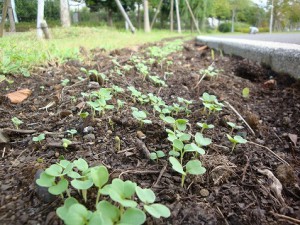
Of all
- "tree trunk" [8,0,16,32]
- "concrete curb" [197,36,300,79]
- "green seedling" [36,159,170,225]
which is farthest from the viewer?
"tree trunk" [8,0,16,32]

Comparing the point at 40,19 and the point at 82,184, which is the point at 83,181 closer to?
the point at 82,184

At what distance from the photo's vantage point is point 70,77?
210 centimetres

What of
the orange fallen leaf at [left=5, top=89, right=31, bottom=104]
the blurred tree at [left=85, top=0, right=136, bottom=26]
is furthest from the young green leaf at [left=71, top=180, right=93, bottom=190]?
the blurred tree at [left=85, top=0, right=136, bottom=26]

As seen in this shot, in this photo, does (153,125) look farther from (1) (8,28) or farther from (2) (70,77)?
(1) (8,28)

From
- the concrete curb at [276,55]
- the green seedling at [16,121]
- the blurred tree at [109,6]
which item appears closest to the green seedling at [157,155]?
the green seedling at [16,121]

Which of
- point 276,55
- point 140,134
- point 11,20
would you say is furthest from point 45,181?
point 11,20

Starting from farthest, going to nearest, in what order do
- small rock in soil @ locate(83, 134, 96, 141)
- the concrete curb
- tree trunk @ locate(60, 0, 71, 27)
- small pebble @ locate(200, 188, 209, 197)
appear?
1. tree trunk @ locate(60, 0, 71, 27)
2. the concrete curb
3. small rock in soil @ locate(83, 134, 96, 141)
4. small pebble @ locate(200, 188, 209, 197)

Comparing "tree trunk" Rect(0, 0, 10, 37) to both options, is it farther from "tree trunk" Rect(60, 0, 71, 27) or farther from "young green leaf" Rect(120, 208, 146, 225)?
"young green leaf" Rect(120, 208, 146, 225)

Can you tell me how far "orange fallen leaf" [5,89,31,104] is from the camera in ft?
5.40

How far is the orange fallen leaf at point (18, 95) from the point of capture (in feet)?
5.40

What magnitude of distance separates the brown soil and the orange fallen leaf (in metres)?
0.04

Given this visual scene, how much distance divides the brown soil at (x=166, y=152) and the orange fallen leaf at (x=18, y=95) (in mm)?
40

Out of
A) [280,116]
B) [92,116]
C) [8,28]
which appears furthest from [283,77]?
[8,28]

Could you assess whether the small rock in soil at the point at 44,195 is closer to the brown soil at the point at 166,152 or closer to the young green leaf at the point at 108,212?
the brown soil at the point at 166,152
